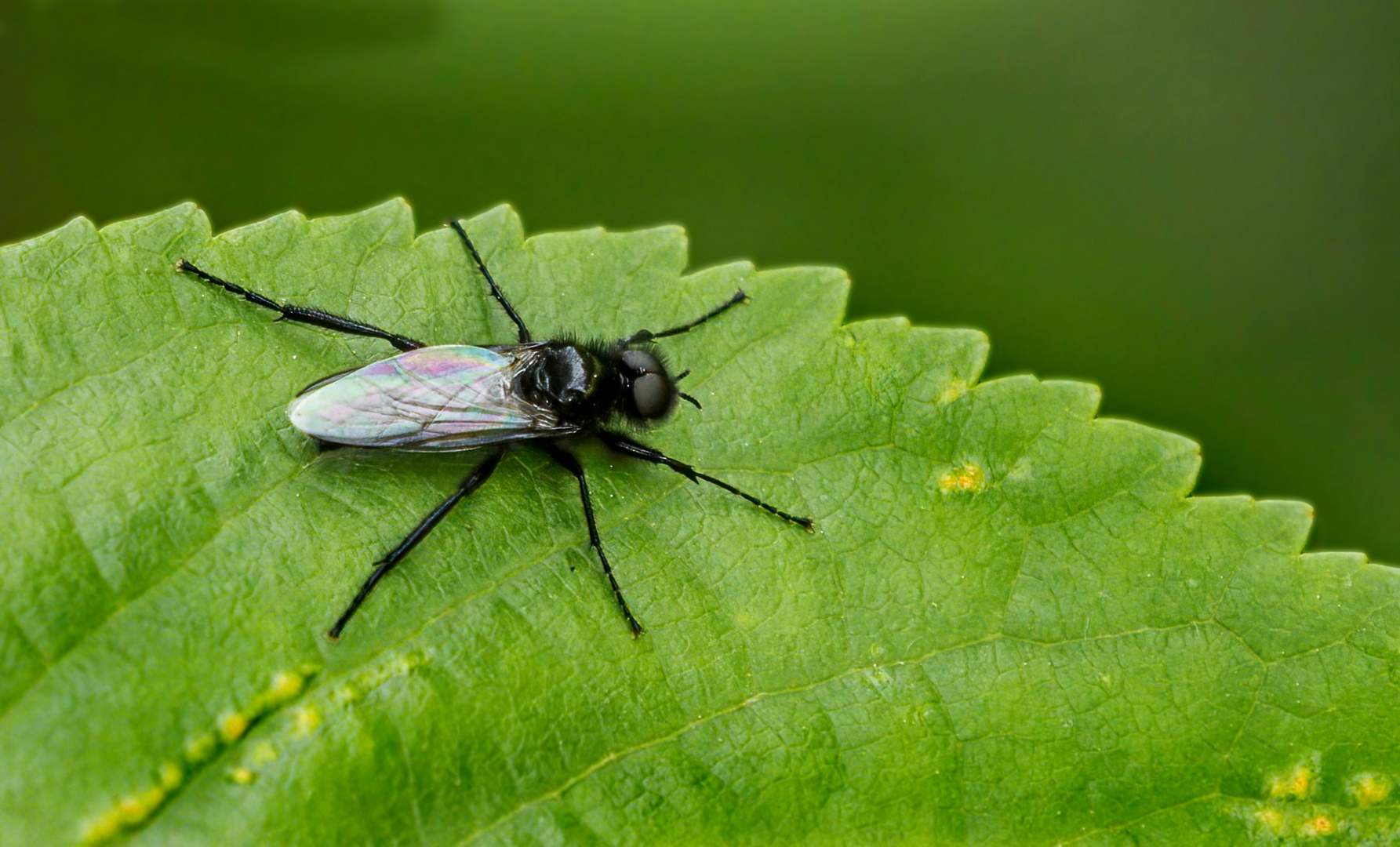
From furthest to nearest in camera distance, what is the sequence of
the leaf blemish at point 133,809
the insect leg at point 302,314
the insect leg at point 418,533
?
the insect leg at point 302,314
the insect leg at point 418,533
the leaf blemish at point 133,809

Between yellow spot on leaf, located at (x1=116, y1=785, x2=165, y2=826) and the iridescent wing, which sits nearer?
yellow spot on leaf, located at (x1=116, y1=785, x2=165, y2=826)

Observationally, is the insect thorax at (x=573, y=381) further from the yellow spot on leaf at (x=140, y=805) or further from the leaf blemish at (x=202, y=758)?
the yellow spot on leaf at (x=140, y=805)

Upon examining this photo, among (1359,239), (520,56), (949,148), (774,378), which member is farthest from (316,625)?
(1359,239)

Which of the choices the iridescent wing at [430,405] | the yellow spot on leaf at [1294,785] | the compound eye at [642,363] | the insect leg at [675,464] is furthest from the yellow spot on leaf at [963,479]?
the iridescent wing at [430,405]

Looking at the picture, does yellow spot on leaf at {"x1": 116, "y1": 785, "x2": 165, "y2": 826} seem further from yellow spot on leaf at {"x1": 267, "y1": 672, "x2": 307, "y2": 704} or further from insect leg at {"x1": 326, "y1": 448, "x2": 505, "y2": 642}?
insect leg at {"x1": 326, "y1": 448, "x2": 505, "y2": 642}

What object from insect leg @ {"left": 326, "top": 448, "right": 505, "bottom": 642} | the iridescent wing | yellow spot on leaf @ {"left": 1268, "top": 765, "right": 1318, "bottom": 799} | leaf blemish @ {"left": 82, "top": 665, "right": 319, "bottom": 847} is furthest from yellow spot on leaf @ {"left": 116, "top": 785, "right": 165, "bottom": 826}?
yellow spot on leaf @ {"left": 1268, "top": 765, "right": 1318, "bottom": 799}

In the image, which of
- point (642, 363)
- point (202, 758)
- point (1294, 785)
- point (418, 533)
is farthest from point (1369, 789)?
point (202, 758)
